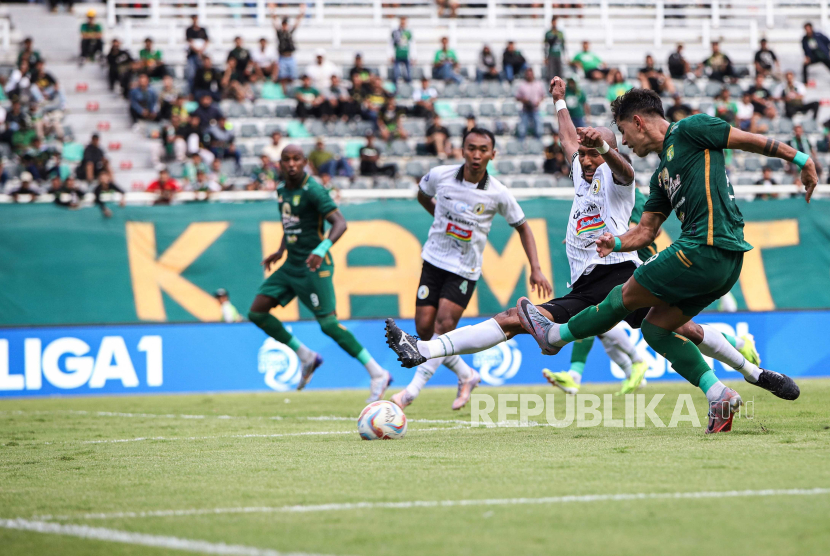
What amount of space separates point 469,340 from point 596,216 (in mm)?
1683

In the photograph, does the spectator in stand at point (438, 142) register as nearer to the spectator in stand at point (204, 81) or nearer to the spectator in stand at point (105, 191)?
the spectator in stand at point (204, 81)

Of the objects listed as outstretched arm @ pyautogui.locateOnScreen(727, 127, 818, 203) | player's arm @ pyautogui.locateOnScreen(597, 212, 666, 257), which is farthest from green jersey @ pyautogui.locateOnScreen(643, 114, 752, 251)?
player's arm @ pyautogui.locateOnScreen(597, 212, 666, 257)

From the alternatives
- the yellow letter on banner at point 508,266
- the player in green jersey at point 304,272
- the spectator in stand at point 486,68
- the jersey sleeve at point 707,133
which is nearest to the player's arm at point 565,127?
the jersey sleeve at point 707,133

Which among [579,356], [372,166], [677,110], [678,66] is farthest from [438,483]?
[678,66]

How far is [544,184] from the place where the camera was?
66.3 feet

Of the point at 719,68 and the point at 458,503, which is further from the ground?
the point at 719,68

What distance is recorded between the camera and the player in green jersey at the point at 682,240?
641cm

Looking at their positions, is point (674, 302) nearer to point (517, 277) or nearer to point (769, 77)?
point (517, 277)

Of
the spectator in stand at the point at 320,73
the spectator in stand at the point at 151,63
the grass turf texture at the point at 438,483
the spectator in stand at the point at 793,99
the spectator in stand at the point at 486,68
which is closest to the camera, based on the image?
the grass turf texture at the point at 438,483

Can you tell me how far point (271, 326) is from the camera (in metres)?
11.4

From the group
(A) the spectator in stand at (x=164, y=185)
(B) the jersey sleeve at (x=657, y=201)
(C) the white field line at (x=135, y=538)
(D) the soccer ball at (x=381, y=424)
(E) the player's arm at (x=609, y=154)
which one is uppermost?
(E) the player's arm at (x=609, y=154)

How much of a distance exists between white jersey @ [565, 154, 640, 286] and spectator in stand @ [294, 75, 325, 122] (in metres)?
14.9

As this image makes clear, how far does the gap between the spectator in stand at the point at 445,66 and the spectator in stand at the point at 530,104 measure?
2.34 meters

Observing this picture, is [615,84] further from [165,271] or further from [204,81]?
[165,271]
